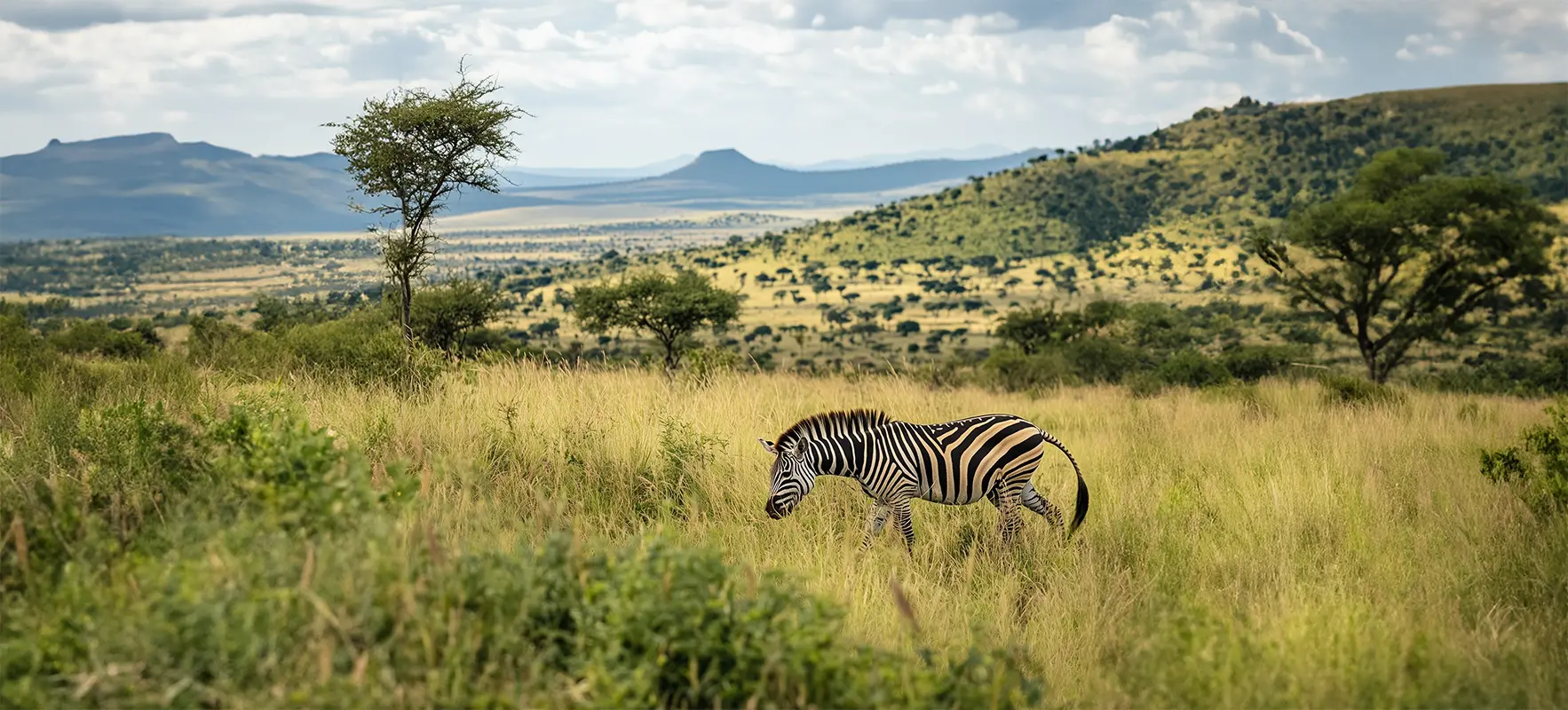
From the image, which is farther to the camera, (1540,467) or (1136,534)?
(1540,467)

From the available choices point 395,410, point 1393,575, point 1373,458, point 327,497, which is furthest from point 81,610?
point 1373,458

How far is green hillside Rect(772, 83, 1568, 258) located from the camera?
109 m

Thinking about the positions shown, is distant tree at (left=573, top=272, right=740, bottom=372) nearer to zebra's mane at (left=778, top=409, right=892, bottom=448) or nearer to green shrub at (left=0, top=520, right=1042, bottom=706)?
zebra's mane at (left=778, top=409, right=892, bottom=448)

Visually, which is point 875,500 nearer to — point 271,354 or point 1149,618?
point 1149,618

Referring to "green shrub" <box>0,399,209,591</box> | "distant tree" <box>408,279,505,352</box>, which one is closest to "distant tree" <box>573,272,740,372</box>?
"distant tree" <box>408,279,505,352</box>

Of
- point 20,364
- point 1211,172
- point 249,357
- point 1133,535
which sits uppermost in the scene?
point 1211,172

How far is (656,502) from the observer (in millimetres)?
7875

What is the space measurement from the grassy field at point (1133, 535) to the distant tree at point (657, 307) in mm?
26189

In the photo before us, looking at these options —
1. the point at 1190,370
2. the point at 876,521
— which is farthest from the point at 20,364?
the point at 1190,370

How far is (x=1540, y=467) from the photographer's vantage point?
8.45 meters

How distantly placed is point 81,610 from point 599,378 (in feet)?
26.7

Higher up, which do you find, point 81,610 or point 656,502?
point 81,610

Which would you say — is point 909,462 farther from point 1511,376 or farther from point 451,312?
point 1511,376

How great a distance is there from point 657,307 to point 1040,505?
31428 mm
